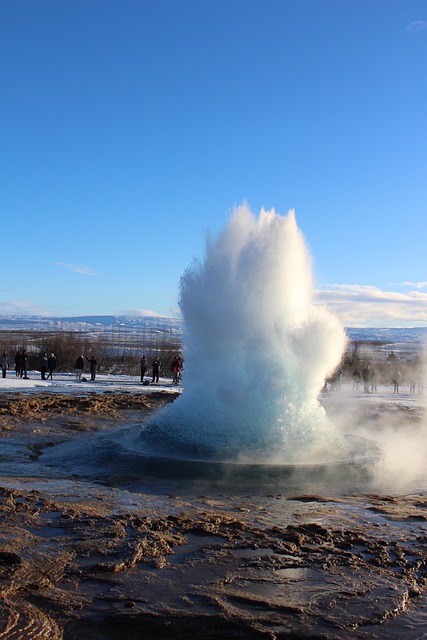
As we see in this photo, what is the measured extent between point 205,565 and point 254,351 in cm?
666

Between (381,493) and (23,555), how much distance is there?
5.25 metres

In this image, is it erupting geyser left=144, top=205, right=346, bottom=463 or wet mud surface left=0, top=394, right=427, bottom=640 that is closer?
wet mud surface left=0, top=394, right=427, bottom=640

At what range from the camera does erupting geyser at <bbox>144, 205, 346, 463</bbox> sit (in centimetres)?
1088

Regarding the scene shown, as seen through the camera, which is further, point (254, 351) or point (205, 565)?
point (254, 351)

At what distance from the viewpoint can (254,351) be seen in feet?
37.6

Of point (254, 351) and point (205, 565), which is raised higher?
point (254, 351)

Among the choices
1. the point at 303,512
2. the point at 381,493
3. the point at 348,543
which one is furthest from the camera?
Answer: the point at 381,493

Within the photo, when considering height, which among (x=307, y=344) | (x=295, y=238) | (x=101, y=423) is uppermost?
(x=295, y=238)

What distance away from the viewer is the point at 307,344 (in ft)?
37.9

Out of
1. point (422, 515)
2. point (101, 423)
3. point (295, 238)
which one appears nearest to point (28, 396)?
point (101, 423)

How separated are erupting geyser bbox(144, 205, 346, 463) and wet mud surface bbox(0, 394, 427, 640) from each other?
2964 mm

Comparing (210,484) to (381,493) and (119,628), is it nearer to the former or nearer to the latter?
(381,493)

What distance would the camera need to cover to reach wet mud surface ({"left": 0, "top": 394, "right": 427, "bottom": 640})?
3.96m

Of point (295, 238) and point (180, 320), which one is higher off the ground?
point (295, 238)
